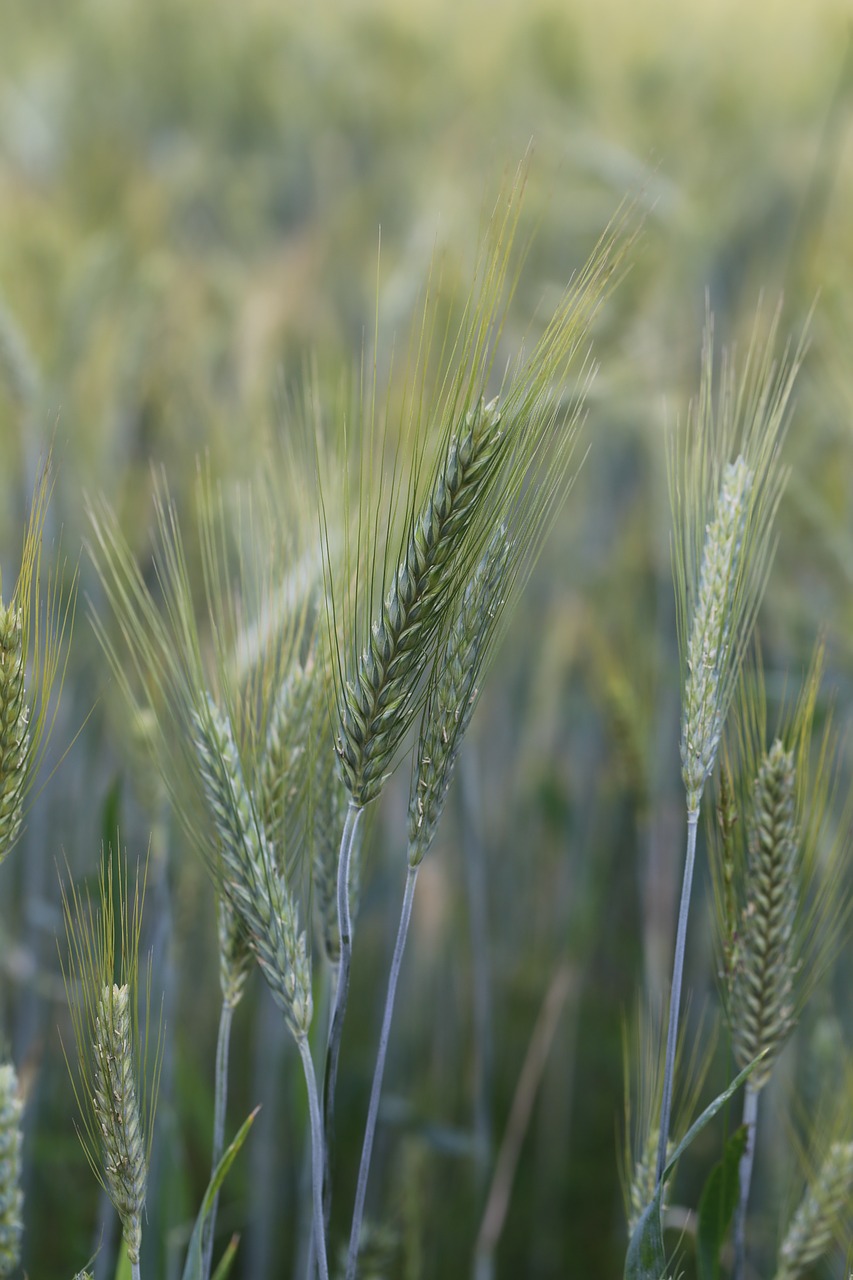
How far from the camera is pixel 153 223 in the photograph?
2.57m

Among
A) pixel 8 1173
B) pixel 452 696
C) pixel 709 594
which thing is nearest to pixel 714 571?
pixel 709 594

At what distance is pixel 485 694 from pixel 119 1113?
1452mm

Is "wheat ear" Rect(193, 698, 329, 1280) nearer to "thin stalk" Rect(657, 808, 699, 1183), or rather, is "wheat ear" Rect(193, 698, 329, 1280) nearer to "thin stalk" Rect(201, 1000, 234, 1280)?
"thin stalk" Rect(201, 1000, 234, 1280)

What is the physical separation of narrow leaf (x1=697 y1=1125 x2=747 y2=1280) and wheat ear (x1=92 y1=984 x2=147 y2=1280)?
40 cm

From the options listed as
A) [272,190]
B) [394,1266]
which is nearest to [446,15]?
[272,190]

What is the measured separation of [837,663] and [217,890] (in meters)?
1.18

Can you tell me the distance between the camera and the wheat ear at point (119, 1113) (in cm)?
72

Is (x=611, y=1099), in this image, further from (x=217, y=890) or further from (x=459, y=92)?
(x=459, y=92)

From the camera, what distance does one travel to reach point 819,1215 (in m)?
0.90

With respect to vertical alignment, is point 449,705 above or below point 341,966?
above

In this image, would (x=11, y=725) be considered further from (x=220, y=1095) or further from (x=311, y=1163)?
(x=311, y=1163)

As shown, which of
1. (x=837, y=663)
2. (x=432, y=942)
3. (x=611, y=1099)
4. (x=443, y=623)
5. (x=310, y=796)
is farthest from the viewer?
(x=611, y=1099)

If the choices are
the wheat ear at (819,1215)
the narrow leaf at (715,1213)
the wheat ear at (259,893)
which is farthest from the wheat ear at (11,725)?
the wheat ear at (819,1215)

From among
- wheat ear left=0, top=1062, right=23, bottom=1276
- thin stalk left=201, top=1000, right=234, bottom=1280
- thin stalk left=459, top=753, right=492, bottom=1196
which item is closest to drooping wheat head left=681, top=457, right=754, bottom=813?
thin stalk left=201, top=1000, right=234, bottom=1280
